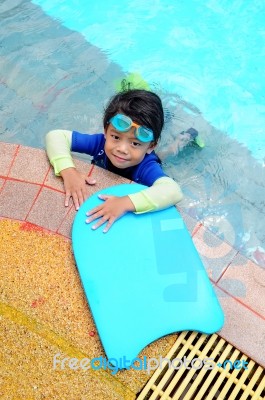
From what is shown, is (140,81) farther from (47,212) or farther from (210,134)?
(47,212)

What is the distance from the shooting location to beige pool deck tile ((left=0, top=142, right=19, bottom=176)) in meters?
3.35

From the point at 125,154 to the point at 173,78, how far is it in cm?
193

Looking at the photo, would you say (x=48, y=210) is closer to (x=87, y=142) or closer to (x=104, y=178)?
(x=104, y=178)

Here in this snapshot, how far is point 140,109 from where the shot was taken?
324 centimetres

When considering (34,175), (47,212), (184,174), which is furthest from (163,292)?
(184,174)

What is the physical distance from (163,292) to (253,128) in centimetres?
238

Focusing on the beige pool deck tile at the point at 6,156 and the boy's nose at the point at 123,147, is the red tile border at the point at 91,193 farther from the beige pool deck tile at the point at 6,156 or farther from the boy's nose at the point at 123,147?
the boy's nose at the point at 123,147

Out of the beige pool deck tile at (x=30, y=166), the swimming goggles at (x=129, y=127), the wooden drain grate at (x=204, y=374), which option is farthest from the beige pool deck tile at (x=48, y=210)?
the wooden drain grate at (x=204, y=374)

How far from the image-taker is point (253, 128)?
4.73 m

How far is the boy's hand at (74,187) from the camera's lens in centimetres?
323

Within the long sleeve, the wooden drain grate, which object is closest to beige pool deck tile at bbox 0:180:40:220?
the long sleeve

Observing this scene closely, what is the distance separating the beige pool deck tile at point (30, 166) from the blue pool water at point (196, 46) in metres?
1.92

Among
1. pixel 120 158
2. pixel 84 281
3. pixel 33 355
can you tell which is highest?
pixel 120 158

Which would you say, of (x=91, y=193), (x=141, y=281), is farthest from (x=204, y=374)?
(x=91, y=193)
